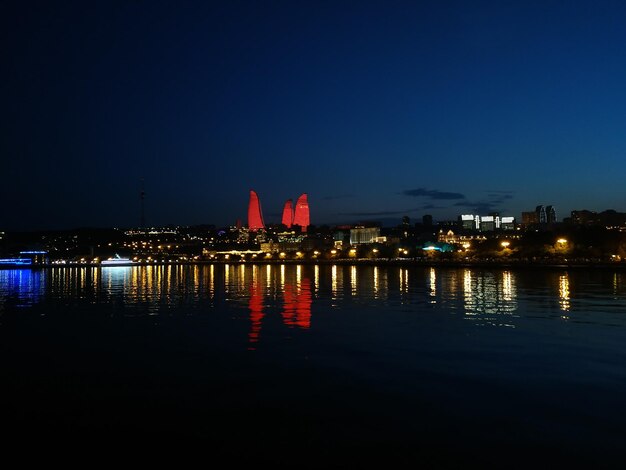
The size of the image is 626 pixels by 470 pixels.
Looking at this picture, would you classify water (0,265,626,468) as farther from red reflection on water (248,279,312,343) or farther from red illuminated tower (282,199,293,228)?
red illuminated tower (282,199,293,228)

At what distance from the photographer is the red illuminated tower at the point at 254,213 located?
126 m

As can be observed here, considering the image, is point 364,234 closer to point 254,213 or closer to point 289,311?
point 254,213

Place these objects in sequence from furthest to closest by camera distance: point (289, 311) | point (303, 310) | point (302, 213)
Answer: point (302, 213)
point (303, 310)
point (289, 311)

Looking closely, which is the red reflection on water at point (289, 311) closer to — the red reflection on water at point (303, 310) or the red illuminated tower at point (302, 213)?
the red reflection on water at point (303, 310)

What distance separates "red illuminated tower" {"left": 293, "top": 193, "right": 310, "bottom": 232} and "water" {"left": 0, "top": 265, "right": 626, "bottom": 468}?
11870cm

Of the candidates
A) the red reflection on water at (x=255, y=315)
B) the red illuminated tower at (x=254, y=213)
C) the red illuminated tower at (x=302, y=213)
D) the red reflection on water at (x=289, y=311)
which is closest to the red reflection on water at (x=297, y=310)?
the red reflection on water at (x=289, y=311)

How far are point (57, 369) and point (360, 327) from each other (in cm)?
652

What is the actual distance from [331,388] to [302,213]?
12645 centimetres

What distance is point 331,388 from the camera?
7391 mm

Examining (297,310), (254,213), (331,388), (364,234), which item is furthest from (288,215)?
(331,388)

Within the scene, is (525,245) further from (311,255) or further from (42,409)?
(42,409)

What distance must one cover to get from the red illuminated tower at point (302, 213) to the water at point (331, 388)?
118702 mm

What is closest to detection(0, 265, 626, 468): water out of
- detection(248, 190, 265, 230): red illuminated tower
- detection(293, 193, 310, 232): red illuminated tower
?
detection(248, 190, 265, 230): red illuminated tower

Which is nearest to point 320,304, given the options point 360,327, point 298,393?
point 360,327
